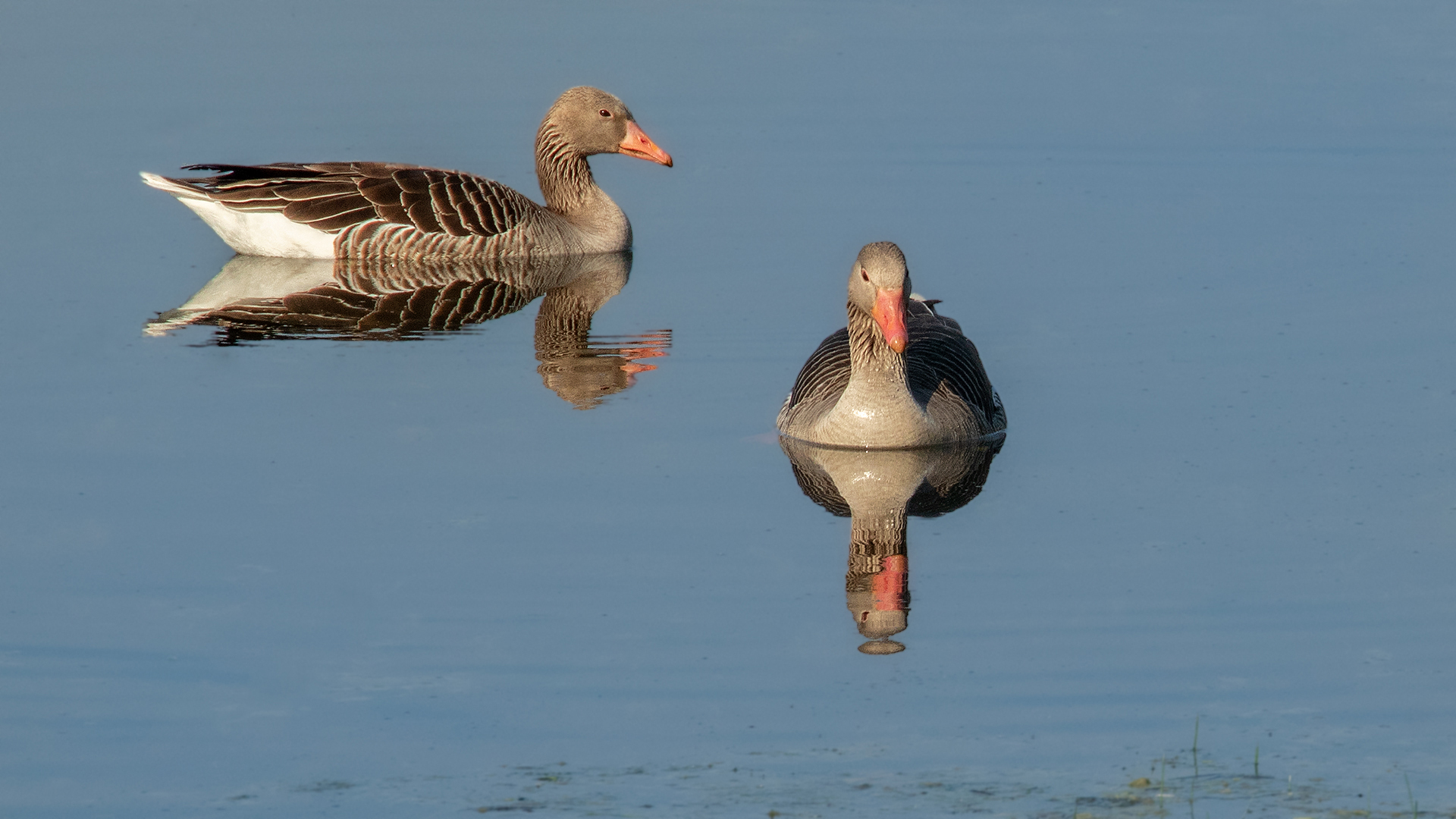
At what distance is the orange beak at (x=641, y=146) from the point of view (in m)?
19.5

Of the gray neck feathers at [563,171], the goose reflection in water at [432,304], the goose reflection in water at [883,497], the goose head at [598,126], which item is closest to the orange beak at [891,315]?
the goose reflection in water at [883,497]

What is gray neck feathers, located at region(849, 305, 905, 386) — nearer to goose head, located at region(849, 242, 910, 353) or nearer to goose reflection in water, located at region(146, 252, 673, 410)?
goose head, located at region(849, 242, 910, 353)

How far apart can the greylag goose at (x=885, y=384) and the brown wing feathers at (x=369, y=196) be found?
6.41 m

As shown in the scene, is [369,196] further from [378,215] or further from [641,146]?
[641,146]

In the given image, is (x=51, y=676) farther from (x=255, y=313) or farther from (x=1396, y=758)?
(x=255, y=313)

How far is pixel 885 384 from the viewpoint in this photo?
12.5 m

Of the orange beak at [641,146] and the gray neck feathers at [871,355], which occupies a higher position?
the orange beak at [641,146]

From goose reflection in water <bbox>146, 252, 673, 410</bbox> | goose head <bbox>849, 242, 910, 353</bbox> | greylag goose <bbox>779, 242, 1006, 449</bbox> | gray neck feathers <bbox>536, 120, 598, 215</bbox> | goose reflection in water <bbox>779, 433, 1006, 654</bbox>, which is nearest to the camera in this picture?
goose reflection in water <bbox>779, 433, 1006, 654</bbox>

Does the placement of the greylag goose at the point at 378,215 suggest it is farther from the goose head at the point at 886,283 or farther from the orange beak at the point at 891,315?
the orange beak at the point at 891,315

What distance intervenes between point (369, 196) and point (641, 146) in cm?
274

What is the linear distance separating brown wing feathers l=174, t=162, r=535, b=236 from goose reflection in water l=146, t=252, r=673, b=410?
0.40 m

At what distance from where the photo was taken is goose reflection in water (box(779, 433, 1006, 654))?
10.0 metres

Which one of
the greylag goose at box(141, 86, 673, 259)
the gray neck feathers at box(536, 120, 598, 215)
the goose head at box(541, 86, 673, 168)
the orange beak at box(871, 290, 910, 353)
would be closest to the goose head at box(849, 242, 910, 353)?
the orange beak at box(871, 290, 910, 353)

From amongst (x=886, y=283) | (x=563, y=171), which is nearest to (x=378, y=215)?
(x=563, y=171)
